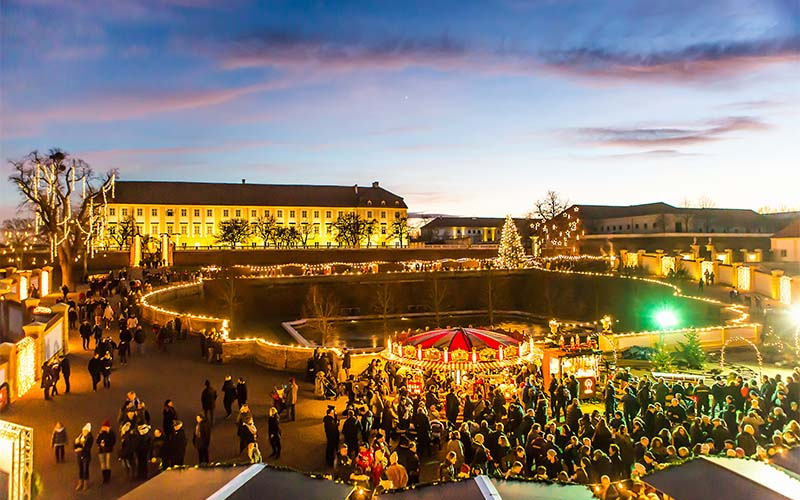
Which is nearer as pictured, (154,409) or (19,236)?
(154,409)

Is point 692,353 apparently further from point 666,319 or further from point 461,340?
point 461,340

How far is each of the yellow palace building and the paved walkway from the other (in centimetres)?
6732

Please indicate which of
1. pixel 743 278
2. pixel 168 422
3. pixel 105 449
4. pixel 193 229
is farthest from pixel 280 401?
pixel 193 229

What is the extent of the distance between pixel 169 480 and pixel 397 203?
9018 cm

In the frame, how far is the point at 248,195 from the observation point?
292ft

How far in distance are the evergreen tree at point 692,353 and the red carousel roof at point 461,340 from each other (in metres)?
7.09

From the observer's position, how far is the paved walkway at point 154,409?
10047mm

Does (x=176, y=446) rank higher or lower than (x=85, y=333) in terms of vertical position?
lower

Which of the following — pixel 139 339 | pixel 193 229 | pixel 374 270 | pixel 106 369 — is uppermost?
pixel 193 229

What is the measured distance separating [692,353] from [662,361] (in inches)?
57.1

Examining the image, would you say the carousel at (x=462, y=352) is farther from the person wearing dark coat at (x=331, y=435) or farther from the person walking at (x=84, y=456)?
the person walking at (x=84, y=456)

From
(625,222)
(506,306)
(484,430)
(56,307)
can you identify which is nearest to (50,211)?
(56,307)

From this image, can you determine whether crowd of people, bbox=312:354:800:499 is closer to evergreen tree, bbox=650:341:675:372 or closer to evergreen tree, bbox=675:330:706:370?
evergreen tree, bbox=650:341:675:372

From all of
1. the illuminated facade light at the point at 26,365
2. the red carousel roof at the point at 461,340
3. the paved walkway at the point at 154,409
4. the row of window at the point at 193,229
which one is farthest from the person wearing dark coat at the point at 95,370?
the row of window at the point at 193,229
